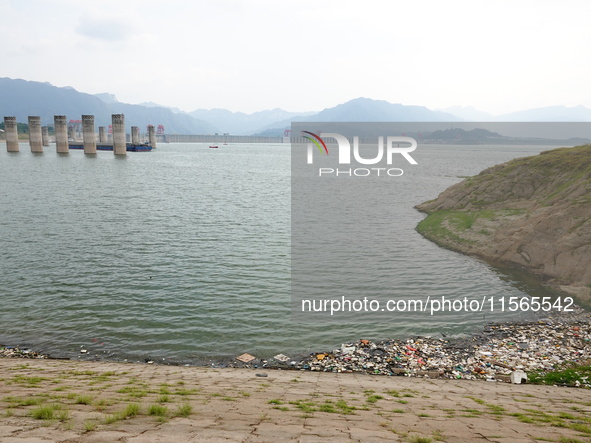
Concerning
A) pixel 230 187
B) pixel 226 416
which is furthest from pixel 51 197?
pixel 226 416

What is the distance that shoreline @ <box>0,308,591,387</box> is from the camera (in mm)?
17297

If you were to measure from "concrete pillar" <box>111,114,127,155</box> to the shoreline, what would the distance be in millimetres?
172319

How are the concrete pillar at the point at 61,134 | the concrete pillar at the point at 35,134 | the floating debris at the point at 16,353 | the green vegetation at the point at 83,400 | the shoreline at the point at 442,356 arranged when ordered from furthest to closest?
the concrete pillar at the point at 35,134
the concrete pillar at the point at 61,134
the floating debris at the point at 16,353
the shoreline at the point at 442,356
the green vegetation at the point at 83,400

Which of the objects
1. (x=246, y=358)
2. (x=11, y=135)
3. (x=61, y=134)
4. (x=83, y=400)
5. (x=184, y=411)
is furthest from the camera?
(x=61, y=134)

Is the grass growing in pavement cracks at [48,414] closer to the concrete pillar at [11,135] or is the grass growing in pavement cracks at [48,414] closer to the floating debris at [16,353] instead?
the floating debris at [16,353]

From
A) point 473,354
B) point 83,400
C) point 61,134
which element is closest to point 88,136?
point 61,134

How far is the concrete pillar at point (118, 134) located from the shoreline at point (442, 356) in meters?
172

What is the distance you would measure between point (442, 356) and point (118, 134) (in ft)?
607

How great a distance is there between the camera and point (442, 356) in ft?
61.0

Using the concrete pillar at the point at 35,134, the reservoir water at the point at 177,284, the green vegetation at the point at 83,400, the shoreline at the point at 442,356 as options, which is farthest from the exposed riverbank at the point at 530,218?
the concrete pillar at the point at 35,134

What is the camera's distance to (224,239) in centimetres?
3997

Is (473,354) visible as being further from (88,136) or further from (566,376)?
(88,136)

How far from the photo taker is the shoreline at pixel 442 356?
17297 mm

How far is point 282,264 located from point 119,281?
12239 millimetres
